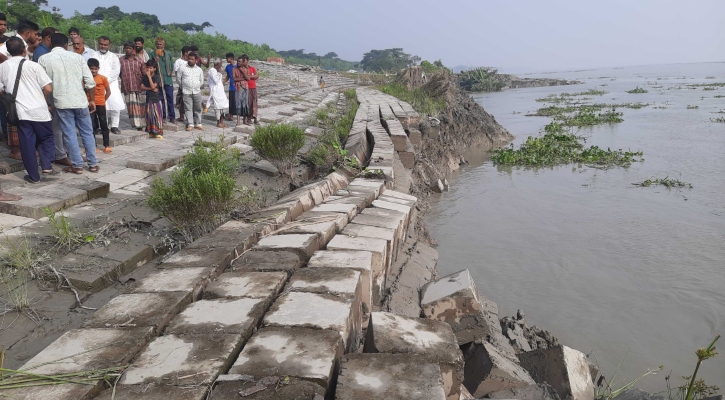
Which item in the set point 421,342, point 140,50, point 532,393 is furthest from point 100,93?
point 532,393

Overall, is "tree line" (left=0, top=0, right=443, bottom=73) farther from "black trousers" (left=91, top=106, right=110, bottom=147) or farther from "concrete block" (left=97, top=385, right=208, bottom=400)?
"concrete block" (left=97, top=385, right=208, bottom=400)

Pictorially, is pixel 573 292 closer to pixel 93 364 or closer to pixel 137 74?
pixel 93 364

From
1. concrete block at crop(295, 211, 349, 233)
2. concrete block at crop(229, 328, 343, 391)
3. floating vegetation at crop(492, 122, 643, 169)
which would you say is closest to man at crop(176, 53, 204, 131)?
concrete block at crop(295, 211, 349, 233)

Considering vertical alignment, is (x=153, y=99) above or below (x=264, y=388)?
above

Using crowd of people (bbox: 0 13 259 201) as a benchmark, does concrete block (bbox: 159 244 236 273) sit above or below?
below

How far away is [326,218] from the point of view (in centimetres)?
383

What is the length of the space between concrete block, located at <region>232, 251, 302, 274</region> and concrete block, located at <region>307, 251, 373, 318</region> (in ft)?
0.36

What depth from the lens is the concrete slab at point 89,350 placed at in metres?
1.97

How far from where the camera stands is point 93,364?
198 centimetres

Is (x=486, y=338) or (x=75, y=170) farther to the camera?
(x=75, y=170)

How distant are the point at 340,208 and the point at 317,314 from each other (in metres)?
1.86

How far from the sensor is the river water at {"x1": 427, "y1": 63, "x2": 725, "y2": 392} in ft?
14.1

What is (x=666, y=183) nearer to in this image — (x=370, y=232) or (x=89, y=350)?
(x=370, y=232)

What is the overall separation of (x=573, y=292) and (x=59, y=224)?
5105 millimetres
